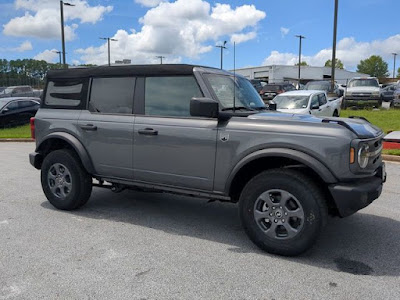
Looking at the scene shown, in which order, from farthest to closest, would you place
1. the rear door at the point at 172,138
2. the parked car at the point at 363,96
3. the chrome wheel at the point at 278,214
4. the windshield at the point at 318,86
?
the windshield at the point at 318,86, the parked car at the point at 363,96, the rear door at the point at 172,138, the chrome wheel at the point at 278,214

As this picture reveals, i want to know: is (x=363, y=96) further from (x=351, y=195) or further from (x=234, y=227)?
(x=351, y=195)

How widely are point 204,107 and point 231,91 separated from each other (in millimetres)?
838

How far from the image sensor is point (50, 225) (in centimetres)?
468

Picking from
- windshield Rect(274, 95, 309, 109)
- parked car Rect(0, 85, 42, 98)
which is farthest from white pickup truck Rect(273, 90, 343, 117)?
parked car Rect(0, 85, 42, 98)

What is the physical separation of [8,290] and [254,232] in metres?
2.22

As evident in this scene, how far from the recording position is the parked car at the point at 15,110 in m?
17.4

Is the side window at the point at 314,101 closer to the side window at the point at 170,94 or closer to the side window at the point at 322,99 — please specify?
the side window at the point at 322,99

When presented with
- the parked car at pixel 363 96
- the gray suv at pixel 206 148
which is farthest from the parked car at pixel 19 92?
the gray suv at pixel 206 148

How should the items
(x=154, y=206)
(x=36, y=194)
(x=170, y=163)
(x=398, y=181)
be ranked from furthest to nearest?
(x=398, y=181), (x=36, y=194), (x=154, y=206), (x=170, y=163)

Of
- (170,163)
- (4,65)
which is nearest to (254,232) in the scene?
(170,163)

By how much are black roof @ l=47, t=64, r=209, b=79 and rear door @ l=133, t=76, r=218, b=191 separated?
0.24 ft

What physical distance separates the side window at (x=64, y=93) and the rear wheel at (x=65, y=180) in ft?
2.18

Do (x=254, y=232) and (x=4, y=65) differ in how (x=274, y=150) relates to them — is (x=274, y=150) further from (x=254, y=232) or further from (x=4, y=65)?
(x=4, y=65)

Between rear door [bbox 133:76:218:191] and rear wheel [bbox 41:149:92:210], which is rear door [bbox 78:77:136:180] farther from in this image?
rear wheel [bbox 41:149:92:210]
